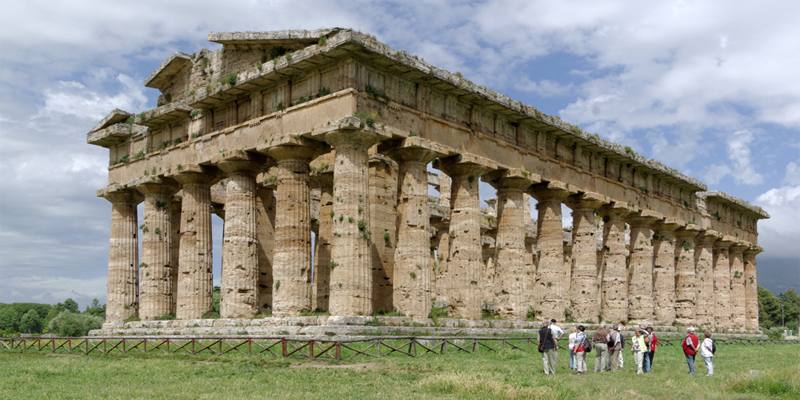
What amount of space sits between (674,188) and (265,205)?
2572cm

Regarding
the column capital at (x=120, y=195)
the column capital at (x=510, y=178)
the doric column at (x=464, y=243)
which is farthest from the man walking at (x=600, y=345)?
the column capital at (x=120, y=195)

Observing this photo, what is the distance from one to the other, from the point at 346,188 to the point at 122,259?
51.6 feet

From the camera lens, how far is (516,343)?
32406 mm

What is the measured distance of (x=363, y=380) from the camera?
20453 mm

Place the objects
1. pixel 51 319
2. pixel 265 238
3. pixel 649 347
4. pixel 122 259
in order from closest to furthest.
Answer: pixel 649 347, pixel 265 238, pixel 122 259, pixel 51 319

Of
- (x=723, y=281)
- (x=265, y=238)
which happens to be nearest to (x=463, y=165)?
(x=265, y=238)

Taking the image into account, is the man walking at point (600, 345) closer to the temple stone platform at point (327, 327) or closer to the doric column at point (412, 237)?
the temple stone platform at point (327, 327)

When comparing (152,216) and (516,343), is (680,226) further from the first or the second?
(152,216)

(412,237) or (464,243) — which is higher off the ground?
(412,237)

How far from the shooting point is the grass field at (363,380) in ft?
59.5

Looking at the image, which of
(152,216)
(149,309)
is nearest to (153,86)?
(152,216)

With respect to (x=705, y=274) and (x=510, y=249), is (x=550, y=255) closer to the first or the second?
(x=510, y=249)

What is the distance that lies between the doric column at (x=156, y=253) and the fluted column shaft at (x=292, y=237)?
877 centimetres

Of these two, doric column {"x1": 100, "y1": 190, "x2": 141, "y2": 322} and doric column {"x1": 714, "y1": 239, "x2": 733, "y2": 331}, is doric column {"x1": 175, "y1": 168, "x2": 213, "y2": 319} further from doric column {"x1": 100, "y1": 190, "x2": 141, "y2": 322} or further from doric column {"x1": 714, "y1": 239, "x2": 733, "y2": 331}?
doric column {"x1": 714, "y1": 239, "x2": 733, "y2": 331}
